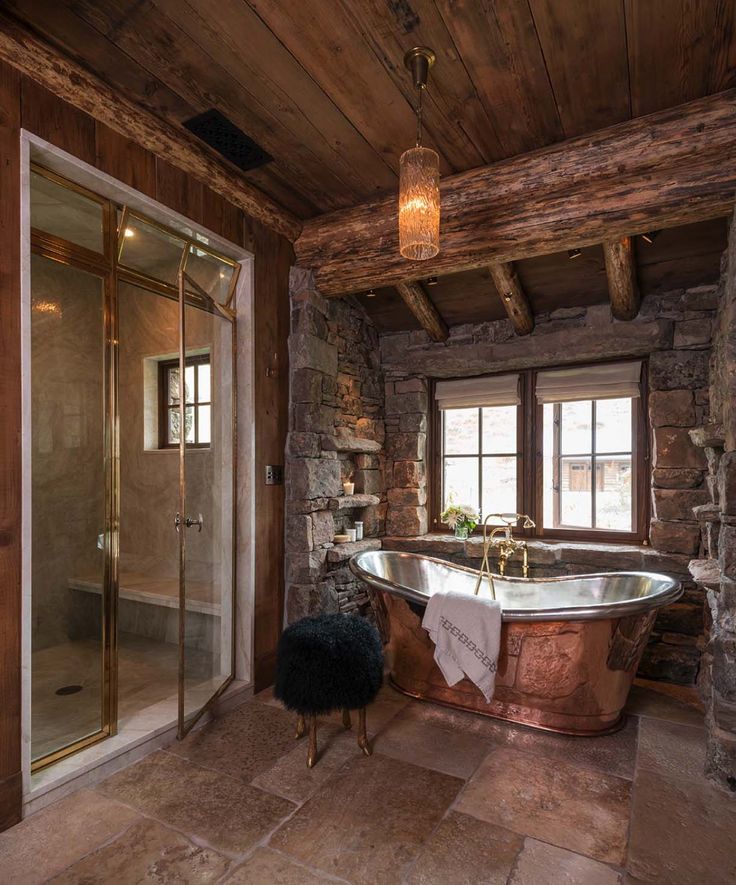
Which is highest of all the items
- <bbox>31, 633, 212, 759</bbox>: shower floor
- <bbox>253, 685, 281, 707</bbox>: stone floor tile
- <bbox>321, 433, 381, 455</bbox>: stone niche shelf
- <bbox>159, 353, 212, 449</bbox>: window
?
<bbox>159, 353, 212, 449</bbox>: window

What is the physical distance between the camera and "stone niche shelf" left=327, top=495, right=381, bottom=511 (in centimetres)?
343

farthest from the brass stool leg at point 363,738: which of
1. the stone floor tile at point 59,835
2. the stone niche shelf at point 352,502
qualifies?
the stone niche shelf at point 352,502

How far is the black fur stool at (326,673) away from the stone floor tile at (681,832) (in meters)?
1.07

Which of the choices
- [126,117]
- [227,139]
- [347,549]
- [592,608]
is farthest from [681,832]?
[126,117]

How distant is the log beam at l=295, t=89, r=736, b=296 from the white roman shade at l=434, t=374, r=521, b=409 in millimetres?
1224

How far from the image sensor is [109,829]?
1.84 m

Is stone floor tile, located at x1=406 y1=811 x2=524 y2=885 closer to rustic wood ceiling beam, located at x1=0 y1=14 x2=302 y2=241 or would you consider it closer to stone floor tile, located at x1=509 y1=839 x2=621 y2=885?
stone floor tile, located at x1=509 y1=839 x2=621 y2=885

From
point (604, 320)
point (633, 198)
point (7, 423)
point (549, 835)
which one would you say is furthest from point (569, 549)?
point (7, 423)

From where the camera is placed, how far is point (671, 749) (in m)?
2.38

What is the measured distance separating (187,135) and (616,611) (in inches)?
114

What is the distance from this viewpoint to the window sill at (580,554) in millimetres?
3174

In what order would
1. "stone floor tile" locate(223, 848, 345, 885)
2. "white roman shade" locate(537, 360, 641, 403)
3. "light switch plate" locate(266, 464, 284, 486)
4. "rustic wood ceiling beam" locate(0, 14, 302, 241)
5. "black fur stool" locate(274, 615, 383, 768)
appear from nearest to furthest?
"stone floor tile" locate(223, 848, 345, 885), "rustic wood ceiling beam" locate(0, 14, 302, 241), "black fur stool" locate(274, 615, 383, 768), "light switch plate" locate(266, 464, 284, 486), "white roman shade" locate(537, 360, 641, 403)

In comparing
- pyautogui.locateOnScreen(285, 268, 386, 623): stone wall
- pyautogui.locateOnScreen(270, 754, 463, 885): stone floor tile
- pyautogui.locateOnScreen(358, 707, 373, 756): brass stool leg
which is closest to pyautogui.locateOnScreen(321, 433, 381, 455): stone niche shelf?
pyautogui.locateOnScreen(285, 268, 386, 623): stone wall

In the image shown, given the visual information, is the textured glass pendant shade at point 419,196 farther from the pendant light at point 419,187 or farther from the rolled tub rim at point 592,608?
the rolled tub rim at point 592,608
